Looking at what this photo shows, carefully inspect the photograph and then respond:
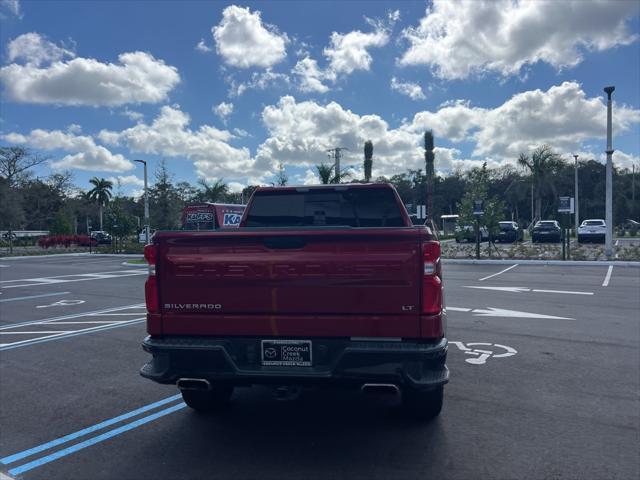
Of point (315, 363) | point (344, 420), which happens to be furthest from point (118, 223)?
point (315, 363)

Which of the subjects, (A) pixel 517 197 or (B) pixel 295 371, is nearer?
(B) pixel 295 371

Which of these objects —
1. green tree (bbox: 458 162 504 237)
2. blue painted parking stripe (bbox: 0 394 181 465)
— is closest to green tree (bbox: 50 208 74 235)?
green tree (bbox: 458 162 504 237)

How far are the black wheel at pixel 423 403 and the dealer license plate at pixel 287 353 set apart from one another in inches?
47.5

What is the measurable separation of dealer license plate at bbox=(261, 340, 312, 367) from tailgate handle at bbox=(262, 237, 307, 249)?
0.68 meters

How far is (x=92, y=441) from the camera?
436cm

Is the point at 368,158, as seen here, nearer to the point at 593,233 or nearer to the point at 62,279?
the point at 593,233

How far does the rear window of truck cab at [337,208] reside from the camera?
5.43 meters

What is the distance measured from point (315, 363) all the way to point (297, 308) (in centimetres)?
42

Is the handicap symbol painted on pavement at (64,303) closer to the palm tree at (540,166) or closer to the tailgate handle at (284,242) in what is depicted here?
the tailgate handle at (284,242)

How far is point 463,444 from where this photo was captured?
409cm

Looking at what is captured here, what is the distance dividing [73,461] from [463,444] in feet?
10.2

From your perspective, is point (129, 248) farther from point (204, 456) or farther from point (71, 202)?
point (71, 202)

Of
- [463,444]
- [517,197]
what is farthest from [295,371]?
[517,197]

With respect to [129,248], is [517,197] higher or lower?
higher
